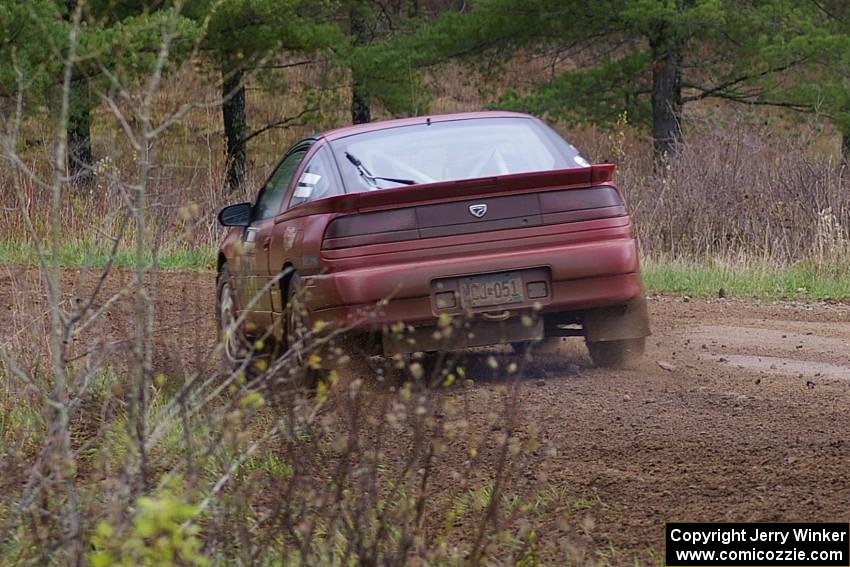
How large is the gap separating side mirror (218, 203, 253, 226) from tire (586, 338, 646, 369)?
8.36 ft

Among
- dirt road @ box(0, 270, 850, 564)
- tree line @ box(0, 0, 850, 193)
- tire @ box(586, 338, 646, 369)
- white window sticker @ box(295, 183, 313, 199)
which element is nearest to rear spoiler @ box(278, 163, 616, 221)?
white window sticker @ box(295, 183, 313, 199)

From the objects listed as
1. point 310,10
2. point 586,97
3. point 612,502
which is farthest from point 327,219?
point 310,10

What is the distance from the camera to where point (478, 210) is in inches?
283

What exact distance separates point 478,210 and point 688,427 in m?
1.74

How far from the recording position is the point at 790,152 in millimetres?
16891

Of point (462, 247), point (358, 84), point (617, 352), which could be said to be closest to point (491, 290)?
point (462, 247)

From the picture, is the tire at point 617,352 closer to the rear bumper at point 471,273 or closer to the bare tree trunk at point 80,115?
the rear bumper at point 471,273

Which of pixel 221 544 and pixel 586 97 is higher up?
pixel 586 97

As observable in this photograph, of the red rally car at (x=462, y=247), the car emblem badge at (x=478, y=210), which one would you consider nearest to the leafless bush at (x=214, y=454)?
the red rally car at (x=462, y=247)

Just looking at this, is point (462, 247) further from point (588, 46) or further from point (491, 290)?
point (588, 46)

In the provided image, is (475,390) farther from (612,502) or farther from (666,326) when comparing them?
(666,326)

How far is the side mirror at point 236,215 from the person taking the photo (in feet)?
29.8

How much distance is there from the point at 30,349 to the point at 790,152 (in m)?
11.8

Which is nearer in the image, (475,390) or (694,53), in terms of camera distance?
(475,390)
